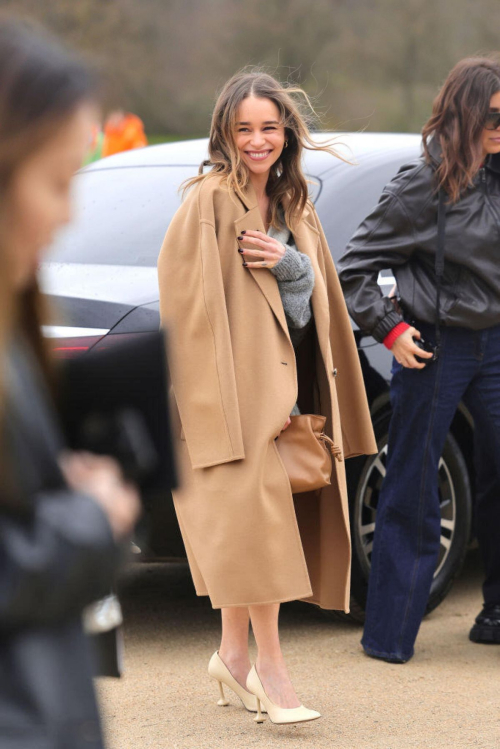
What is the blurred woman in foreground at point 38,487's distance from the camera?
114 centimetres

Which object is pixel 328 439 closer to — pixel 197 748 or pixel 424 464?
pixel 424 464

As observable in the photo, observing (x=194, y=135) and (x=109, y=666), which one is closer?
(x=109, y=666)

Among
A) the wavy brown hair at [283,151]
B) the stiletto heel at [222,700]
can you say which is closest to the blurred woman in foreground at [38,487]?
the wavy brown hair at [283,151]

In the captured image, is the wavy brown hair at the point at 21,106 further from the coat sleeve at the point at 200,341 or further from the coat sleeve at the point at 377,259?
the coat sleeve at the point at 377,259

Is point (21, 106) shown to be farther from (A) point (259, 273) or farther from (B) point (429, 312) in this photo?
(B) point (429, 312)

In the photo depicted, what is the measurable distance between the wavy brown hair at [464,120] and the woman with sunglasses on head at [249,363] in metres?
0.53

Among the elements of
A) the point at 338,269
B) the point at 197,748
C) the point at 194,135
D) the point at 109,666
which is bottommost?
the point at 197,748

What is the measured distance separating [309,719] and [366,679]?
52 cm

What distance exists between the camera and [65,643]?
1192 millimetres

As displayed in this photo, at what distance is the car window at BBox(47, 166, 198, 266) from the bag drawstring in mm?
1102

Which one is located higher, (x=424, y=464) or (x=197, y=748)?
(x=424, y=464)

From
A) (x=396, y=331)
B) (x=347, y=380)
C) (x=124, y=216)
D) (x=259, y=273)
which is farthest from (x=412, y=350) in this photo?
(x=124, y=216)

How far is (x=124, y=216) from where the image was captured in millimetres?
4422

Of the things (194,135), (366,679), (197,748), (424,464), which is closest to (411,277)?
(424,464)
